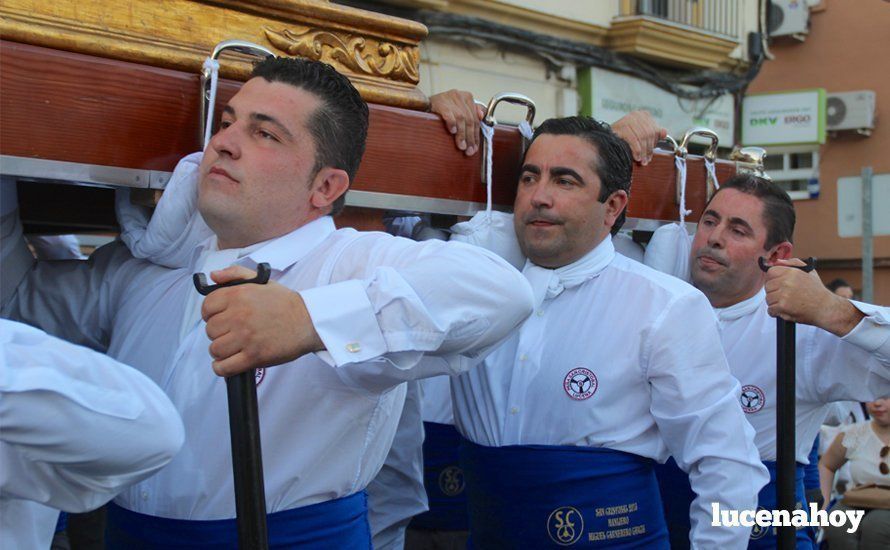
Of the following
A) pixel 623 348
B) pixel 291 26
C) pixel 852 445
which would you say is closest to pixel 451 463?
pixel 623 348

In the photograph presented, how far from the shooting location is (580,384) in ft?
8.56

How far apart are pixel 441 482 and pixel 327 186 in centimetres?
140

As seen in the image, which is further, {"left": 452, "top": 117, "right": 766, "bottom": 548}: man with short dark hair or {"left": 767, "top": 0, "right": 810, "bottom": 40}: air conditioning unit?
{"left": 767, "top": 0, "right": 810, "bottom": 40}: air conditioning unit

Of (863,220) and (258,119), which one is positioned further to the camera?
(863,220)

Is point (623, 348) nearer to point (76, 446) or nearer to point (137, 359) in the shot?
point (137, 359)

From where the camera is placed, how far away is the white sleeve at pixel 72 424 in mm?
1312

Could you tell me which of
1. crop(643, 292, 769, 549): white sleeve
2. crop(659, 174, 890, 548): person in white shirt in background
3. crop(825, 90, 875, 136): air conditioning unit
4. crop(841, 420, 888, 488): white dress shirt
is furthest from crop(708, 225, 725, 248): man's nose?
crop(825, 90, 875, 136): air conditioning unit

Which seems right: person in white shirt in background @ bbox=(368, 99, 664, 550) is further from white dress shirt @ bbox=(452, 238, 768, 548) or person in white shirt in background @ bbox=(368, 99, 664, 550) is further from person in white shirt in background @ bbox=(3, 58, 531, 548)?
person in white shirt in background @ bbox=(3, 58, 531, 548)

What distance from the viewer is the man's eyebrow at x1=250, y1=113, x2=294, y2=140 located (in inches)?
80.2

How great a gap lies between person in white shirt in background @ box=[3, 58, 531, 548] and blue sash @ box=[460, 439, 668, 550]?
0.52 metres

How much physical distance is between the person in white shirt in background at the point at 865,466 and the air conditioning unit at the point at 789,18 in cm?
947

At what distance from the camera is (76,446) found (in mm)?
1349

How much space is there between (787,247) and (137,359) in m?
1.94

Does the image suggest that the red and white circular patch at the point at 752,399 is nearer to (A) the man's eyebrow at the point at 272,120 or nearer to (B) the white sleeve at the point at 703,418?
(B) the white sleeve at the point at 703,418
